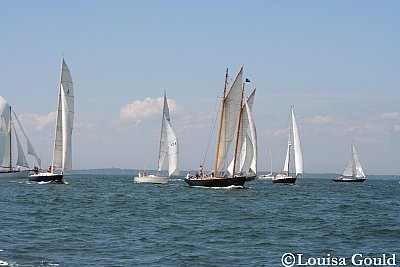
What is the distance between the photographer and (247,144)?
91.6 m

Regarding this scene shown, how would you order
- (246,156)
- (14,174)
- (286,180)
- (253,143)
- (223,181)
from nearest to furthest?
1. (223,181)
2. (246,156)
3. (253,143)
4. (14,174)
5. (286,180)

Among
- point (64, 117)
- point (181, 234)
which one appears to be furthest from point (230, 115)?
point (181, 234)

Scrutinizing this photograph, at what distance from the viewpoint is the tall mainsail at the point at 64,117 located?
3204 inches

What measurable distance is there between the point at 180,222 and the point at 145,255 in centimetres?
1257

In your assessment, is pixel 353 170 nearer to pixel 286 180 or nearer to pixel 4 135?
pixel 286 180

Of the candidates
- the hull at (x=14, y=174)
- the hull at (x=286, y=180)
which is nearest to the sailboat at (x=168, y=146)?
the hull at (x=14, y=174)

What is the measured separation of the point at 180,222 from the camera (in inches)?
1559

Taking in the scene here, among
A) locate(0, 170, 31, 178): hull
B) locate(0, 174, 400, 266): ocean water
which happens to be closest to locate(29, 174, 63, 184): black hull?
locate(0, 170, 31, 178): hull

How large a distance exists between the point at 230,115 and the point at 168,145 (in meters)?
24.0

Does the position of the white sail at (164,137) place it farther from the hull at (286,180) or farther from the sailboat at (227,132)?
the hull at (286,180)

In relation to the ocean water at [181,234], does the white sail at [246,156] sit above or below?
above

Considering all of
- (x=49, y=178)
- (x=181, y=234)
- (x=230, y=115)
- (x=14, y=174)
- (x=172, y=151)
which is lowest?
(x=181, y=234)

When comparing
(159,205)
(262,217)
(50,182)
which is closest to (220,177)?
(50,182)

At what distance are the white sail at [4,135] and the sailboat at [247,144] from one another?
33508 mm
